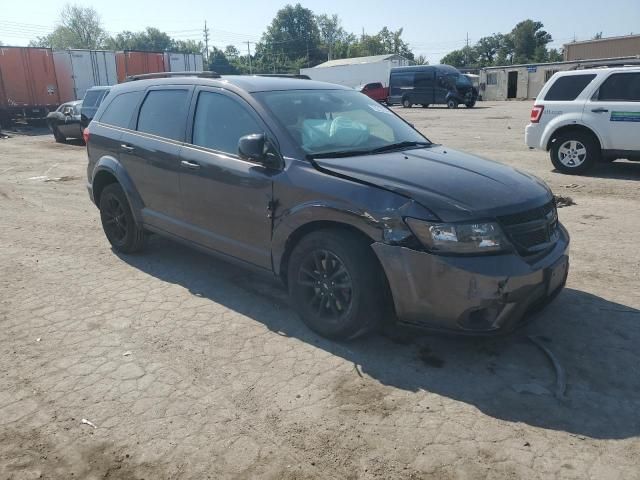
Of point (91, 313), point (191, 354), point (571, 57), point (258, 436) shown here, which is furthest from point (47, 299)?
point (571, 57)

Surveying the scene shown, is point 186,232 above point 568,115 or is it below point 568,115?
below

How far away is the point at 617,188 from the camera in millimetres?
8805

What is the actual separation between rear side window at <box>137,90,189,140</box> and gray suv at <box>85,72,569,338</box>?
0.05 feet

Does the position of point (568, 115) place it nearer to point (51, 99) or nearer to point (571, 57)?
point (51, 99)

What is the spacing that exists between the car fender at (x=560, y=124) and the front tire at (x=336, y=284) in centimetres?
770

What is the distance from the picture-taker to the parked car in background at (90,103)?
16191 millimetres

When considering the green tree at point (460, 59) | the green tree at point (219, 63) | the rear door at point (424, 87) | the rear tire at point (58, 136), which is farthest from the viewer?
the green tree at point (460, 59)

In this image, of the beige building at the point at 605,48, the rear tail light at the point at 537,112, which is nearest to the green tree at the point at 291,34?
the beige building at the point at 605,48

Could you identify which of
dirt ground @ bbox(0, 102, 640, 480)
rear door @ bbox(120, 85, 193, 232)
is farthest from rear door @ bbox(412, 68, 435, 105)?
rear door @ bbox(120, 85, 193, 232)

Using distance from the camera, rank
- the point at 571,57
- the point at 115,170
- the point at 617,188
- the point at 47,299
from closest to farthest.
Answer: the point at 47,299 < the point at 115,170 < the point at 617,188 < the point at 571,57

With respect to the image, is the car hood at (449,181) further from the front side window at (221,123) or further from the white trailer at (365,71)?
the white trailer at (365,71)

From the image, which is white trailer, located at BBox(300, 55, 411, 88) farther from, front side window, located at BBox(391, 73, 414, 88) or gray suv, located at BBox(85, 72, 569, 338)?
gray suv, located at BBox(85, 72, 569, 338)

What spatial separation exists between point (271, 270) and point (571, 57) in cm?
5628

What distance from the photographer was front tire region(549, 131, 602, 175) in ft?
31.8
